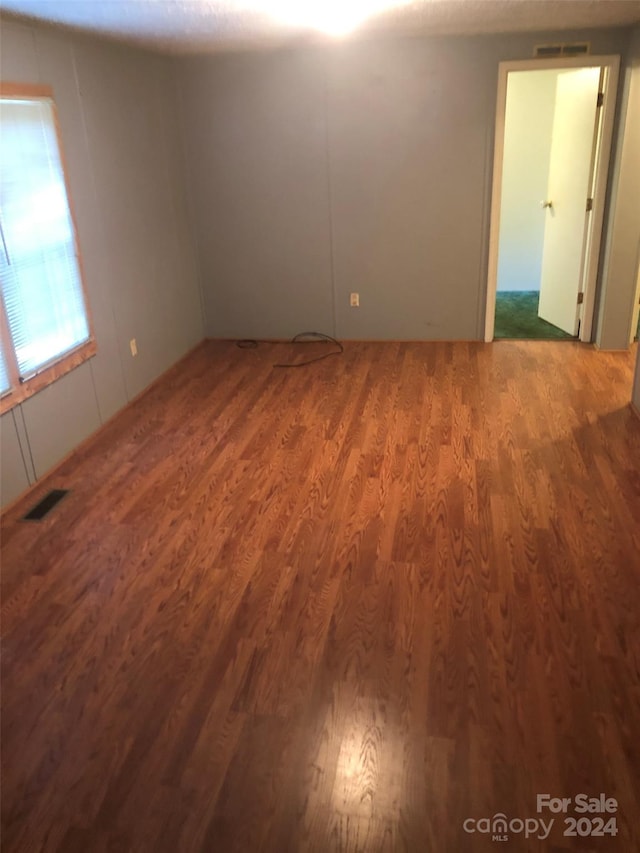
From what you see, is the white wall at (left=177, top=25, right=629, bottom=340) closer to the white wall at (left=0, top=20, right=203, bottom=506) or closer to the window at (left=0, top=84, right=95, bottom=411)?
the white wall at (left=0, top=20, right=203, bottom=506)

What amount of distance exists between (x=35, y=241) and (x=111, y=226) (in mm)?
886

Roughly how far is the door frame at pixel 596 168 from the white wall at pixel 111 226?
8.09 ft

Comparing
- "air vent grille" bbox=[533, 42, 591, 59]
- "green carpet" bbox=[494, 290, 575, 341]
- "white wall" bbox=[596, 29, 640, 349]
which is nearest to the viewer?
"white wall" bbox=[596, 29, 640, 349]

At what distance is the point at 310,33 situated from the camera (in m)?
4.08

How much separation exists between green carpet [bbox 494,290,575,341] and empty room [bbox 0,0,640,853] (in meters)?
0.05

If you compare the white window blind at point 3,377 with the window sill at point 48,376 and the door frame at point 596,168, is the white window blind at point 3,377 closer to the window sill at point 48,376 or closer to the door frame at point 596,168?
the window sill at point 48,376

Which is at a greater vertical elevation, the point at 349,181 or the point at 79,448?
the point at 349,181

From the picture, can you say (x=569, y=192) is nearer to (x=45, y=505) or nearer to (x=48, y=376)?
(x=48, y=376)

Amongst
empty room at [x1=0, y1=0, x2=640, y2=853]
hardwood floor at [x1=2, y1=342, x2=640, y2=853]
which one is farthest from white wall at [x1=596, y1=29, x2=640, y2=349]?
hardwood floor at [x1=2, y1=342, x2=640, y2=853]

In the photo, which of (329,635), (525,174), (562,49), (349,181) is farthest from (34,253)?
(525,174)

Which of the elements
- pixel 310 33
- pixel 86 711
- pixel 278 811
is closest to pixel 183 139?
pixel 310 33

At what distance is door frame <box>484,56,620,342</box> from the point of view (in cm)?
460

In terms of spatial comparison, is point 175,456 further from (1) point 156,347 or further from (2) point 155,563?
(1) point 156,347

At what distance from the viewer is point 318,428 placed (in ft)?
13.3
